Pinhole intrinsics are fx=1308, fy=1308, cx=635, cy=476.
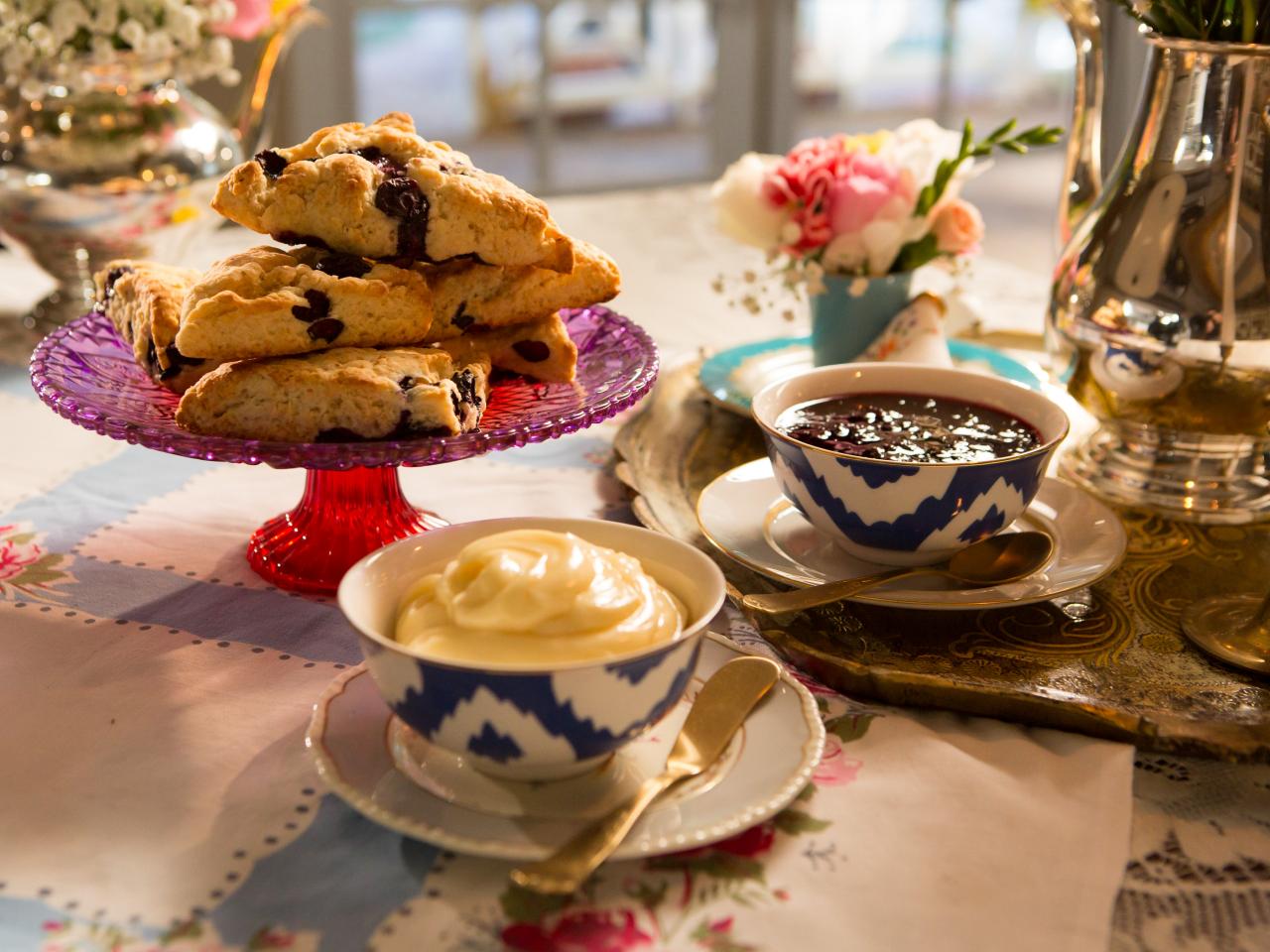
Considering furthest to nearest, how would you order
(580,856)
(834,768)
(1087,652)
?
(1087,652)
(834,768)
(580,856)

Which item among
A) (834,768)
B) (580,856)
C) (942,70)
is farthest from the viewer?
(942,70)

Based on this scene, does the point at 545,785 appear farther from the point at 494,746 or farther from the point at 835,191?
the point at 835,191

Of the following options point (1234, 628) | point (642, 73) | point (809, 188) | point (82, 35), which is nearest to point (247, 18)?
point (82, 35)

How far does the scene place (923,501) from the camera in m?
0.93

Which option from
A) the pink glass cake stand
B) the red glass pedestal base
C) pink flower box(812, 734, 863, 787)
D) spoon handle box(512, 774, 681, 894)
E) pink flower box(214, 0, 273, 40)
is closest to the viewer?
spoon handle box(512, 774, 681, 894)

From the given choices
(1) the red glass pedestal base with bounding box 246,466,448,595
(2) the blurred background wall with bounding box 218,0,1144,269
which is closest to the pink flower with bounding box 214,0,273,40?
(1) the red glass pedestal base with bounding box 246,466,448,595

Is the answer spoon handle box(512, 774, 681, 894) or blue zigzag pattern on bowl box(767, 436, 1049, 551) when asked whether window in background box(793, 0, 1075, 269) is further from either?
spoon handle box(512, 774, 681, 894)

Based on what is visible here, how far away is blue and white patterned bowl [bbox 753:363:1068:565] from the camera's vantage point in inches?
36.5

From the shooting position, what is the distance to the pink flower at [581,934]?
638 millimetres

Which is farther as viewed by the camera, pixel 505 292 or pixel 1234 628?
pixel 505 292

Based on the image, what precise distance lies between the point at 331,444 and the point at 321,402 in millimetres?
33

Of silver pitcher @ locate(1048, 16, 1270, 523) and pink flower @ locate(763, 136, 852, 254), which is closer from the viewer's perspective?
silver pitcher @ locate(1048, 16, 1270, 523)

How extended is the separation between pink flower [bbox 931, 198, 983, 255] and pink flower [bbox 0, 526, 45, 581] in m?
0.95

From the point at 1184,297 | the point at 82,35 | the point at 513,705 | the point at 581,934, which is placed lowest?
the point at 581,934
